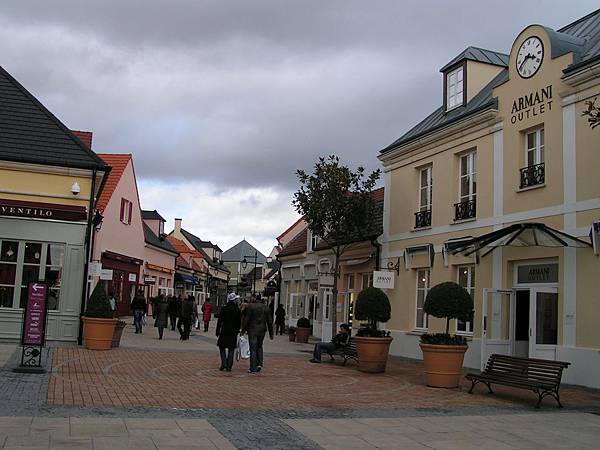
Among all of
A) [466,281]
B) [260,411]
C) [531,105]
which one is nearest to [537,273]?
[466,281]

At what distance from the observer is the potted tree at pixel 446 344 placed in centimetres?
1292

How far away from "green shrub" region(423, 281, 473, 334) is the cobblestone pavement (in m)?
1.52

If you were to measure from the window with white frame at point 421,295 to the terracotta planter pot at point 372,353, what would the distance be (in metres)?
4.78

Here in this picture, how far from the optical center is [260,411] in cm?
955

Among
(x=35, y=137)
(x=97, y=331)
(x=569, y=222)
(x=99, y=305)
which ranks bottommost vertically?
(x=97, y=331)

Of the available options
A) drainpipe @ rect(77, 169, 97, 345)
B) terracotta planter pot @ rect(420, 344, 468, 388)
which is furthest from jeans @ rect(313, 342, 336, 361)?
drainpipe @ rect(77, 169, 97, 345)

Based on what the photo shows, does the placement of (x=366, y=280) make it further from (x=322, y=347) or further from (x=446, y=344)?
(x=446, y=344)

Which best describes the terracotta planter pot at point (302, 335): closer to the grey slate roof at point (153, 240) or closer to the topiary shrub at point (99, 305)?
the topiary shrub at point (99, 305)

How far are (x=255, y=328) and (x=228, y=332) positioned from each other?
2.16 ft

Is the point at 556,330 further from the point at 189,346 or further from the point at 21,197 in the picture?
the point at 21,197

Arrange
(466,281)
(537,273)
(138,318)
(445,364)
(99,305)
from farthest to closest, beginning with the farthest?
1. (138,318)
2. (466,281)
3. (99,305)
4. (537,273)
5. (445,364)

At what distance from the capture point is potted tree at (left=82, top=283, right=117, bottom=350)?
1675 centimetres

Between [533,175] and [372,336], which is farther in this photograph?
[533,175]

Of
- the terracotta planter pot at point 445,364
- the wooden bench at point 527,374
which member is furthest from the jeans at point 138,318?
the wooden bench at point 527,374
